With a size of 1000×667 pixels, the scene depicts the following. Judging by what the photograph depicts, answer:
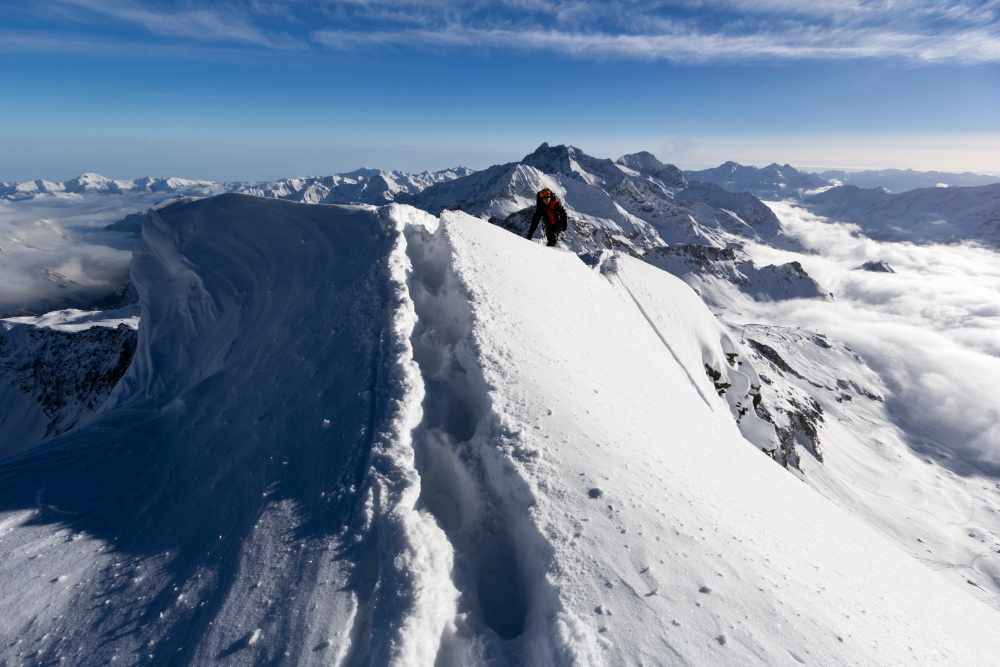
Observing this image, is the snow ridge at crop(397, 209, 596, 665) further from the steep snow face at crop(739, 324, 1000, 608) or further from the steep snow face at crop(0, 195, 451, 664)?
the steep snow face at crop(739, 324, 1000, 608)

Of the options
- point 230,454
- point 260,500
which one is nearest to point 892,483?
point 260,500

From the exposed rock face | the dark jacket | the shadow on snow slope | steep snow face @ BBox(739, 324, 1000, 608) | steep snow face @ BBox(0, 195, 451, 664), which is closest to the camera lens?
steep snow face @ BBox(0, 195, 451, 664)

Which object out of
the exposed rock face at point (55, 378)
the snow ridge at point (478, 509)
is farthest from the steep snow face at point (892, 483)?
the exposed rock face at point (55, 378)

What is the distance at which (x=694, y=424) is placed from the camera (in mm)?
11164

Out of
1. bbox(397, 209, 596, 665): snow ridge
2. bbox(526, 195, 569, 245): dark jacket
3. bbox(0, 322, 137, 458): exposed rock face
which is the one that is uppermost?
bbox(526, 195, 569, 245): dark jacket

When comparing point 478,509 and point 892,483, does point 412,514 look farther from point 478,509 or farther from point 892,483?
point 892,483

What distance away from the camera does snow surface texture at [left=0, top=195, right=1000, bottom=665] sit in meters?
4.36

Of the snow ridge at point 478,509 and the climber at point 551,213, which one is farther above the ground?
the climber at point 551,213

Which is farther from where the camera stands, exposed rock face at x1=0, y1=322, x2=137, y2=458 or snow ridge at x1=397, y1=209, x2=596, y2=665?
exposed rock face at x1=0, y1=322, x2=137, y2=458

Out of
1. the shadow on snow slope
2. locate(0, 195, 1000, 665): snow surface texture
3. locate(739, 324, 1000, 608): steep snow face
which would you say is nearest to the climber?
locate(0, 195, 1000, 665): snow surface texture

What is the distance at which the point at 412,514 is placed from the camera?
17.5 feet

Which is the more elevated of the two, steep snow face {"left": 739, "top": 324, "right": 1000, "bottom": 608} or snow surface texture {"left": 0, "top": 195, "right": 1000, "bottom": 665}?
snow surface texture {"left": 0, "top": 195, "right": 1000, "bottom": 665}

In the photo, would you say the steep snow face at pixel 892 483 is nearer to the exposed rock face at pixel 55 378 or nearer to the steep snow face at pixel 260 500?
the steep snow face at pixel 260 500

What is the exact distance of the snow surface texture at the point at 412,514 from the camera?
172 inches
